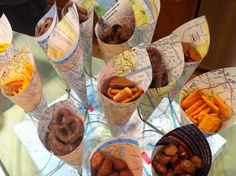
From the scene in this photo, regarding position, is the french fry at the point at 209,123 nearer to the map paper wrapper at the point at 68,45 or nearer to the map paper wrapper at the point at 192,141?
the map paper wrapper at the point at 192,141

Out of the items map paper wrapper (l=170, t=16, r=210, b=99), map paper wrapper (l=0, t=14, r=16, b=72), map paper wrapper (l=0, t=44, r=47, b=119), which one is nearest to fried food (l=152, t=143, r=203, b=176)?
map paper wrapper (l=170, t=16, r=210, b=99)

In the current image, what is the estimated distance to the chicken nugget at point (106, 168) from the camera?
0.58 m

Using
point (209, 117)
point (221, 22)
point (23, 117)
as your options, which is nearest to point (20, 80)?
point (23, 117)

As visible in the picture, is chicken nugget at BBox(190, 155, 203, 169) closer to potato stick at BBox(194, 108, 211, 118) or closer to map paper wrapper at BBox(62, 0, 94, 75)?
potato stick at BBox(194, 108, 211, 118)

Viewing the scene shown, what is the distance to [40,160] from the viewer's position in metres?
0.76

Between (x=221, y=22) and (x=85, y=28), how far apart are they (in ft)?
3.59

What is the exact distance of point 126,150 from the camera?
23.6 inches

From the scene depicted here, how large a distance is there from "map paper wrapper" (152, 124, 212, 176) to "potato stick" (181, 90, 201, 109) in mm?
122

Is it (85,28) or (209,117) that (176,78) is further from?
(85,28)

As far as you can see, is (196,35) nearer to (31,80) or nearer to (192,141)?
(192,141)

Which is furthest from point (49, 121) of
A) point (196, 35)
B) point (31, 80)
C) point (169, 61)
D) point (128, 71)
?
point (196, 35)

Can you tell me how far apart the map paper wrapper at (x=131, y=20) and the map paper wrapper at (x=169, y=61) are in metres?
0.05

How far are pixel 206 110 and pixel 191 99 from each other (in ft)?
0.14

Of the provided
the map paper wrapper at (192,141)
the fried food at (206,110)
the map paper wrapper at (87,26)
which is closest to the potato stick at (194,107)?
the fried food at (206,110)
